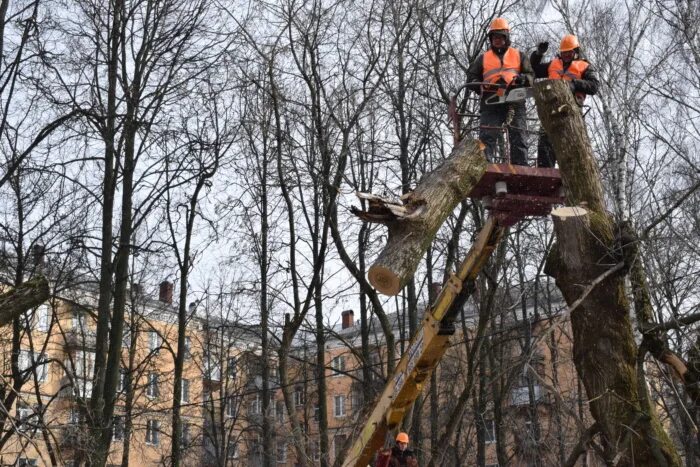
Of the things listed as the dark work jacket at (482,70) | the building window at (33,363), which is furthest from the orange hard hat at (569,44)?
the building window at (33,363)

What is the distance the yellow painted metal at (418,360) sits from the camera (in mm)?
6805

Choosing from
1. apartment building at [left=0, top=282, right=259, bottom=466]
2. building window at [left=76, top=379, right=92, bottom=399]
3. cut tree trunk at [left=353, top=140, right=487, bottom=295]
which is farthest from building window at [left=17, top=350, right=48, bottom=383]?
cut tree trunk at [left=353, top=140, right=487, bottom=295]

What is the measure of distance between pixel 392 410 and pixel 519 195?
2585mm

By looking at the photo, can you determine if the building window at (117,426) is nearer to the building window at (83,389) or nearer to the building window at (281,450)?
the building window at (83,389)

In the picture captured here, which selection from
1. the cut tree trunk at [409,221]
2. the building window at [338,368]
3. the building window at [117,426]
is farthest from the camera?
the building window at [338,368]

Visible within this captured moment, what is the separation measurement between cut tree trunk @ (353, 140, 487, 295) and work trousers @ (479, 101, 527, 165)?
6.48ft

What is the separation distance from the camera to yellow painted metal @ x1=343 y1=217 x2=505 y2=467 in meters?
6.80

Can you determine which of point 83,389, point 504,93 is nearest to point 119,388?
point 83,389

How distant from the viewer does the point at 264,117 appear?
18203mm

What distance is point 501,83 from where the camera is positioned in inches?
295

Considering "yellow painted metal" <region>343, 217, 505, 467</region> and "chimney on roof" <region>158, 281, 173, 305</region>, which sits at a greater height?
"chimney on roof" <region>158, 281, 173, 305</region>

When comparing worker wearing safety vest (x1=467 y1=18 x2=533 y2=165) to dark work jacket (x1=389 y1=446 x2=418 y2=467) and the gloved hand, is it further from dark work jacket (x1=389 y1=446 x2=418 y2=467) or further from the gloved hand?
dark work jacket (x1=389 y1=446 x2=418 y2=467)

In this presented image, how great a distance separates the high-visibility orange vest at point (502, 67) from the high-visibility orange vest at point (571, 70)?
434 millimetres

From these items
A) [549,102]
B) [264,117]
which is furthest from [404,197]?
[264,117]
